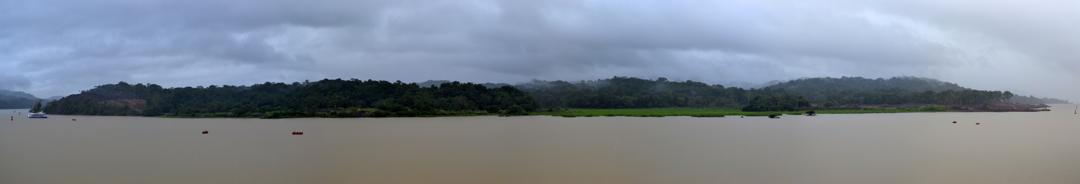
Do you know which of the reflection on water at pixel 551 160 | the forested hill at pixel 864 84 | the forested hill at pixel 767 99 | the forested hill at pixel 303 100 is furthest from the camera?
the forested hill at pixel 864 84

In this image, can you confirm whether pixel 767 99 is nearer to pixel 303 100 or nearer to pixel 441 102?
pixel 441 102

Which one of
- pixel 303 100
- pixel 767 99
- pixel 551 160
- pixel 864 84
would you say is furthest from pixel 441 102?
pixel 864 84

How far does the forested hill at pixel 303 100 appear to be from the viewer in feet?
181

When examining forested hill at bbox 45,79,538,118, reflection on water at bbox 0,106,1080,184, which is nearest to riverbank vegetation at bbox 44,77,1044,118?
forested hill at bbox 45,79,538,118

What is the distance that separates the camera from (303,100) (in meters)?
56.4

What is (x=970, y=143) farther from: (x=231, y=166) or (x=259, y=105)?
(x=259, y=105)

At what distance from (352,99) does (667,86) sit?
4970 centimetres

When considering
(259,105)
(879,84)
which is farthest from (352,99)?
(879,84)

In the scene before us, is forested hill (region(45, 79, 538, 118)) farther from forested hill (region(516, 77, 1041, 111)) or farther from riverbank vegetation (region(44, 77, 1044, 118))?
forested hill (region(516, 77, 1041, 111))

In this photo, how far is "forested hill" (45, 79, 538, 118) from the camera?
55.2 meters

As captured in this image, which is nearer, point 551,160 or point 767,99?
point 551,160

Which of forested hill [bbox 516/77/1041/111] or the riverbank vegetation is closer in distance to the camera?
the riverbank vegetation

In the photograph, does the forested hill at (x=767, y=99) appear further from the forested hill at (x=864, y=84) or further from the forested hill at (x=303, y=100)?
the forested hill at (x=864, y=84)

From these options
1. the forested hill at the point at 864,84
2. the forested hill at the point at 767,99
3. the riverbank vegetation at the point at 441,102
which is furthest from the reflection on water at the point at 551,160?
the forested hill at the point at 864,84
